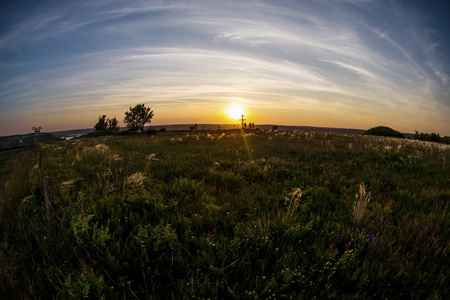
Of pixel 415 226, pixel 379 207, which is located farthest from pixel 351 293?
pixel 379 207

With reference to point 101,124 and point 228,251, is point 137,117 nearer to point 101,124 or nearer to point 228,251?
point 101,124

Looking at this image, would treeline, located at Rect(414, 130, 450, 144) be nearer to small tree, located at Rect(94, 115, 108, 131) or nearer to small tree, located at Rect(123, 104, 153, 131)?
small tree, located at Rect(123, 104, 153, 131)

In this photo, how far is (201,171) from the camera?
221 inches

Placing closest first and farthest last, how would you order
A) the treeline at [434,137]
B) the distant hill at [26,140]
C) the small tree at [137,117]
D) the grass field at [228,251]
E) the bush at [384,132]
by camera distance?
the grass field at [228,251] < the treeline at [434,137] < the bush at [384,132] < the distant hill at [26,140] < the small tree at [137,117]

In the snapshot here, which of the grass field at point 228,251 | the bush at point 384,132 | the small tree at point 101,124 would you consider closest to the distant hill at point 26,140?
the small tree at point 101,124

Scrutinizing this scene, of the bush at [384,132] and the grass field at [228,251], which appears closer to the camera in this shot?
the grass field at [228,251]

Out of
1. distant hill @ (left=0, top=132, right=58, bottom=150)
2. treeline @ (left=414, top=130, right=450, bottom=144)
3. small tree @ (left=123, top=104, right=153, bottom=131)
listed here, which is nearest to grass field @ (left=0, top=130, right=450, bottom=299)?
distant hill @ (left=0, top=132, right=58, bottom=150)

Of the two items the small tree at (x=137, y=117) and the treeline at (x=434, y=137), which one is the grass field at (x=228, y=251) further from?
the small tree at (x=137, y=117)

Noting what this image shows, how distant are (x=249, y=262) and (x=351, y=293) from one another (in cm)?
98

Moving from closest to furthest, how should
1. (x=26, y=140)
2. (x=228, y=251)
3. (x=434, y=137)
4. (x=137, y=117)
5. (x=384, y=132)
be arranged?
1. (x=228, y=251)
2. (x=434, y=137)
3. (x=384, y=132)
4. (x=137, y=117)
5. (x=26, y=140)

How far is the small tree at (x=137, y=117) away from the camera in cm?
8088

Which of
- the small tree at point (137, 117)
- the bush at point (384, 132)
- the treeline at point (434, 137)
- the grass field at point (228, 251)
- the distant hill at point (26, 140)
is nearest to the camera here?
the grass field at point (228, 251)

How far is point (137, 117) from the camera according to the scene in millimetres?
81812

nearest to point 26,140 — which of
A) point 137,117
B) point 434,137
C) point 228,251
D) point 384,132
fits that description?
point 137,117
